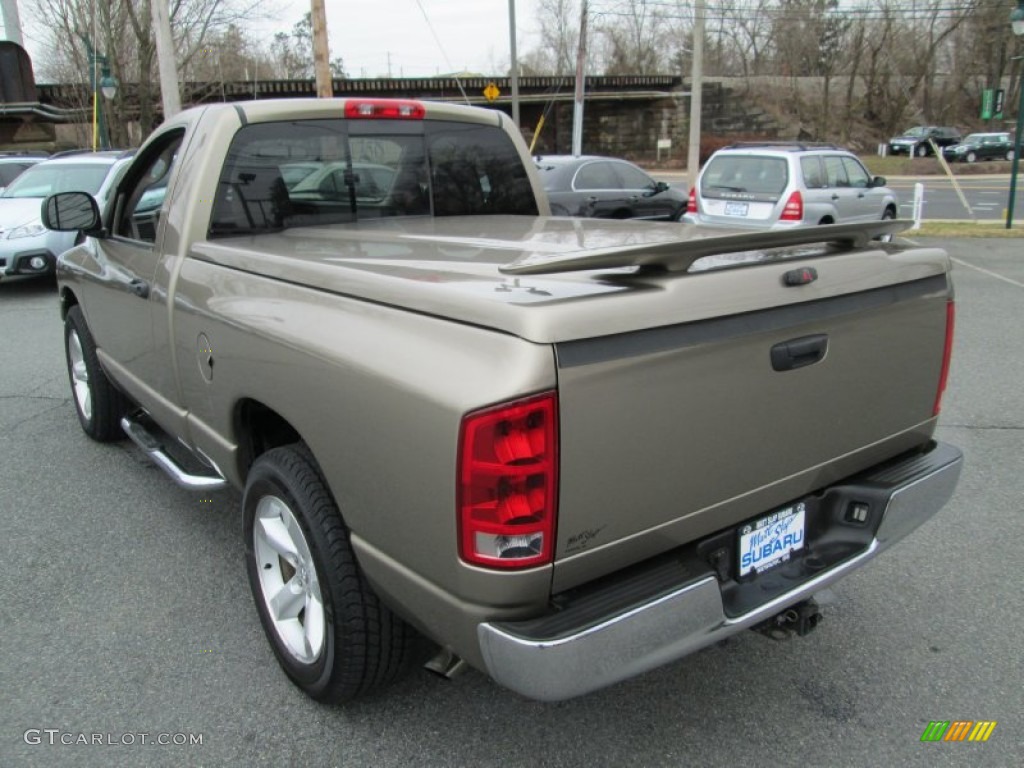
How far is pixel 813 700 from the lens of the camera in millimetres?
2631

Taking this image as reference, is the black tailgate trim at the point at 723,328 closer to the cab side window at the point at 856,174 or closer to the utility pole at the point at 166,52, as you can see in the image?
the cab side window at the point at 856,174

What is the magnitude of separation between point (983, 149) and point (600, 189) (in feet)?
132

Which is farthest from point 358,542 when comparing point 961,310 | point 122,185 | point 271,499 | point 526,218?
point 961,310

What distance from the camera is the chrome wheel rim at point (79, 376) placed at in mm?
4953

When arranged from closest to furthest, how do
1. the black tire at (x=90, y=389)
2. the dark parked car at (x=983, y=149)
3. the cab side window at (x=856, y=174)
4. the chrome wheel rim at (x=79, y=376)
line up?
1. the black tire at (x=90, y=389)
2. the chrome wheel rim at (x=79, y=376)
3. the cab side window at (x=856, y=174)
4. the dark parked car at (x=983, y=149)

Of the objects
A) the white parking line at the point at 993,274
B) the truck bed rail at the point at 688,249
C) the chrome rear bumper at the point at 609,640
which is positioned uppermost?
the truck bed rail at the point at 688,249

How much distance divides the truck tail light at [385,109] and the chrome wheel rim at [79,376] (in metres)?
2.50

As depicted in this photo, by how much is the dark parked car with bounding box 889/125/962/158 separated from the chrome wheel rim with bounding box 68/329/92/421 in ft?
159

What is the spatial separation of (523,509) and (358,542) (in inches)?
23.4

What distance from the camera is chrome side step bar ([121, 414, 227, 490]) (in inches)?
126

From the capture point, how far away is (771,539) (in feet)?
7.63

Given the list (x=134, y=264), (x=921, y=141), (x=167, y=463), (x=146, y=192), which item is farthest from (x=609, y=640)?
(x=921, y=141)

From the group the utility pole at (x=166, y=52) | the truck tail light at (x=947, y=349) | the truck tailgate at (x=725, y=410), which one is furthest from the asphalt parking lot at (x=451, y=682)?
the utility pole at (x=166, y=52)

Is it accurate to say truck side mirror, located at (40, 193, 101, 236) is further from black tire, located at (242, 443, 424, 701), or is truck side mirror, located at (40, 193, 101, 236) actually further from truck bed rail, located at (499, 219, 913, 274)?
truck bed rail, located at (499, 219, 913, 274)
